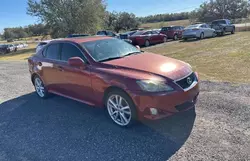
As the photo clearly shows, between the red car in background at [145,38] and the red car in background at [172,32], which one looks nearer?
the red car in background at [145,38]

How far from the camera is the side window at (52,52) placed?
5.63 m

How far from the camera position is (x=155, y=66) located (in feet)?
13.8

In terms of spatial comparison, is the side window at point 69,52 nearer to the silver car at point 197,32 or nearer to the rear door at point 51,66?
the rear door at point 51,66

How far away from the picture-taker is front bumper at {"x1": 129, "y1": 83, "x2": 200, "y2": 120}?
3.68 metres

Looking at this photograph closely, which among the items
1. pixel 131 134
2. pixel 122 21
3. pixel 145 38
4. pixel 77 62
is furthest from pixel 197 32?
pixel 122 21

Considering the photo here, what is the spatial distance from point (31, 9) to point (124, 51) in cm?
3086

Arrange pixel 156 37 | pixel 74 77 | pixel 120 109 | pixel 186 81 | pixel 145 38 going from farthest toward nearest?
pixel 156 37, pixel 145 38, pixel 74 77, pixel 120 109, pixel 186 81

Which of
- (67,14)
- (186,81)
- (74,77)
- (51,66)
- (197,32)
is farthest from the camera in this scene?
(67,14)

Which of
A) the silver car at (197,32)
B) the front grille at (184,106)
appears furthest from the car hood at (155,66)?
the silver car at (197,32)

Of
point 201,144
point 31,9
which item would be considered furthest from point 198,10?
point 201,144

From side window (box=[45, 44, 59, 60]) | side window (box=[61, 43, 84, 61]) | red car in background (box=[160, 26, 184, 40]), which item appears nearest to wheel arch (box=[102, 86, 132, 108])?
side window (box=[61, 43, 84, 61])

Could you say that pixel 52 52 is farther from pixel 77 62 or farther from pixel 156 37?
pixel 156 37

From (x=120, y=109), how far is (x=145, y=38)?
16883 mm

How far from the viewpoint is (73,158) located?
336 centimetres
